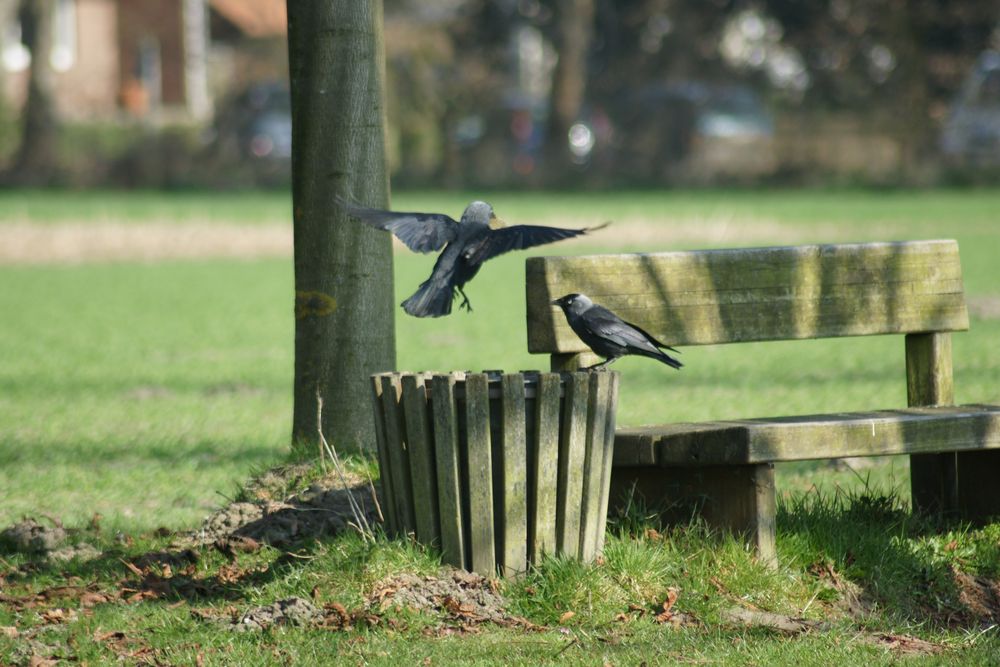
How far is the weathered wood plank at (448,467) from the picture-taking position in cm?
438

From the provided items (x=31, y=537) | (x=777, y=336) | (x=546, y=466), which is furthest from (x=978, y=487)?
(x=31, y=537)

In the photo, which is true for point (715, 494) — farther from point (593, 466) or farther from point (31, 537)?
point (31, 537)

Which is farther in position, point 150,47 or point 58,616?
point 150,47

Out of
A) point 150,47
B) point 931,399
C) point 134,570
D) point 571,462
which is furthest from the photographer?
point 150,47

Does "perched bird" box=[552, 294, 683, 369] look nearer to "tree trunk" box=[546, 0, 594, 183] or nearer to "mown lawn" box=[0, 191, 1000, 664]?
"mown lawn" box=[0, 191, 1000, 664]

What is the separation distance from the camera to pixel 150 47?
5519 centimetres

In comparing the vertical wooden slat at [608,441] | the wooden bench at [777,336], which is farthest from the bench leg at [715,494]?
the vertical wooden slat at [608,441]

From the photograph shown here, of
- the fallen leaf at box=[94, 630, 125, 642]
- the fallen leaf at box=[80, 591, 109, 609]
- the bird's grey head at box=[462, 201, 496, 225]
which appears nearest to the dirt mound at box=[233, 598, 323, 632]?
the fallen leaf at box=[94, 630, 125, 642]

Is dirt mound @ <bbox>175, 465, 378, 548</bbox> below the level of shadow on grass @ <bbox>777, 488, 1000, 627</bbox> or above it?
above

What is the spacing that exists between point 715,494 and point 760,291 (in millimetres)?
873

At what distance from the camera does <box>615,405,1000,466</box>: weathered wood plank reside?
14.8 feet

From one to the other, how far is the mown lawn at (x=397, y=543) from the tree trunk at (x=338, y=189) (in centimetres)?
70

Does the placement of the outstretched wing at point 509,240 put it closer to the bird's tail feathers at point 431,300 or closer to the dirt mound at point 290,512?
the bird's tail feathers at point 431,300

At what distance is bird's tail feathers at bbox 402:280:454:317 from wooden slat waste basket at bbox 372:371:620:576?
0.20 m
